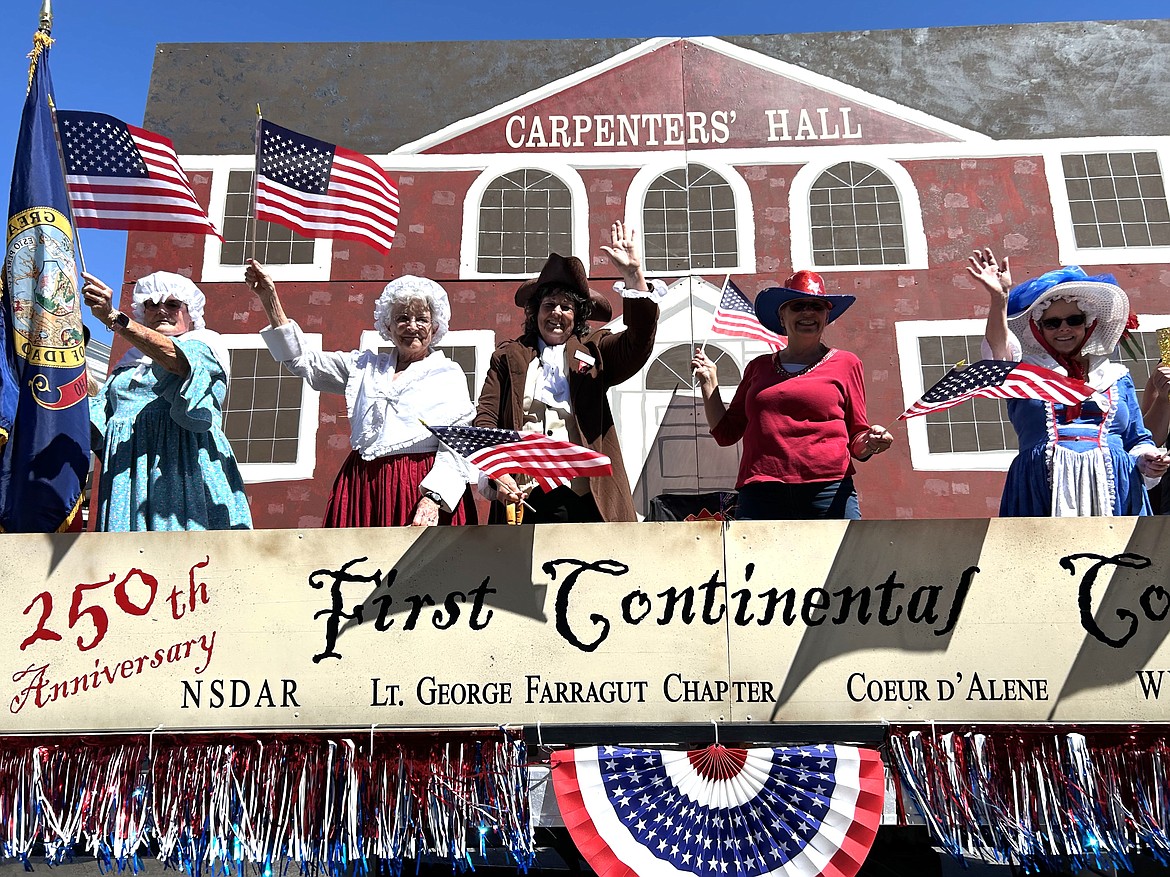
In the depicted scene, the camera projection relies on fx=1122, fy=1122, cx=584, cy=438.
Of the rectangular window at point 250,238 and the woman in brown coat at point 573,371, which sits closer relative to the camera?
the woman in brown coat at point 573,371

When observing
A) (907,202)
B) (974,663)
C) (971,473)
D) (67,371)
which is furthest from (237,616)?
(907,202)

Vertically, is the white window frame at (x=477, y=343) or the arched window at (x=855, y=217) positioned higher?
the arched window at (x=855, y=217)

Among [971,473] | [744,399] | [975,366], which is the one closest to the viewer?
[975,366]

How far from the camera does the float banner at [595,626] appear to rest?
144 inches

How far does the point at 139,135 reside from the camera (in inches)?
211

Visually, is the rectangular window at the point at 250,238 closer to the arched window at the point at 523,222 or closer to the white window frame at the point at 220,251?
the white window frame at the point at 220,251

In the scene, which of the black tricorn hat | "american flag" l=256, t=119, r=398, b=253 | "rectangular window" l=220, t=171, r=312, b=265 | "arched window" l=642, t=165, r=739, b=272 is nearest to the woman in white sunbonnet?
the black tricorn hat

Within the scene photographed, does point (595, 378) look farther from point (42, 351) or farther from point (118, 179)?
point (118, 179)

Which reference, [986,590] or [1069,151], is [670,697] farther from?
[1069,151]

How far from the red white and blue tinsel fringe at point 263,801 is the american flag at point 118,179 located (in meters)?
2.61

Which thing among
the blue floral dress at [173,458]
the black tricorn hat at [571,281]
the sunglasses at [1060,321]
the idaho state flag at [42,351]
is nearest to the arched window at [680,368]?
the black tricorn hat at [571,281]

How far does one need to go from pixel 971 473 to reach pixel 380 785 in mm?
3782

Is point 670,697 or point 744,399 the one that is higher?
point 744,399

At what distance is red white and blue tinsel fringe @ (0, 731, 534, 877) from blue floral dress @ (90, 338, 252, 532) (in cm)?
115
